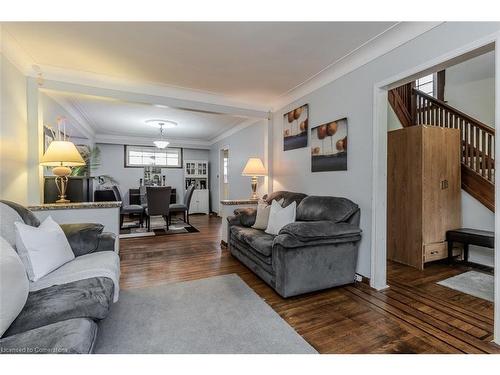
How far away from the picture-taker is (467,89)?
441 centimetres

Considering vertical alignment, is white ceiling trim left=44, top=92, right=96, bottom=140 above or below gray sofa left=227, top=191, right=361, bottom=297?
above

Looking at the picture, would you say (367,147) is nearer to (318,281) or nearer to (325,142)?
(325,142)

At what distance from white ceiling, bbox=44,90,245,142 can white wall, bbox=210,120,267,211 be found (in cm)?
35

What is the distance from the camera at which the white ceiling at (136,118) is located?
441cm

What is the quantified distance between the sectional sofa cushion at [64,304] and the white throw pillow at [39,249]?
11.0 inches

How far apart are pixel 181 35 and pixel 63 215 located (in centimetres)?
249

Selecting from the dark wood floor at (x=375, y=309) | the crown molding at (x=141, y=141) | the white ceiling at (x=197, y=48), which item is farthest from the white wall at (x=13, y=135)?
the crown molding at (x=141, y=141)

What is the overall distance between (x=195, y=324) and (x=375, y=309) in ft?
4.98

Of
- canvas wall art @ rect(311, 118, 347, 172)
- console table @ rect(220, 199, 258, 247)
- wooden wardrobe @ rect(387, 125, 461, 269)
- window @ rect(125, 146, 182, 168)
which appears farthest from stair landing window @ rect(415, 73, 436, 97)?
window @ rect(125, 146, 182, 168)

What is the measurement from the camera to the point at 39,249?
1742 millimetres

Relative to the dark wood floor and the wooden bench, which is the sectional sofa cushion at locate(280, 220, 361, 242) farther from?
the wooden bench

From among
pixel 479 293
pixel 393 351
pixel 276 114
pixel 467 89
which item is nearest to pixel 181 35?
pixel 276 114

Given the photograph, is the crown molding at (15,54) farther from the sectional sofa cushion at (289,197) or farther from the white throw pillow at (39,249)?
the sectional sofa cushion at (289,197)

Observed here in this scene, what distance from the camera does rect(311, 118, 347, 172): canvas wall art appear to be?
9.77 ft
